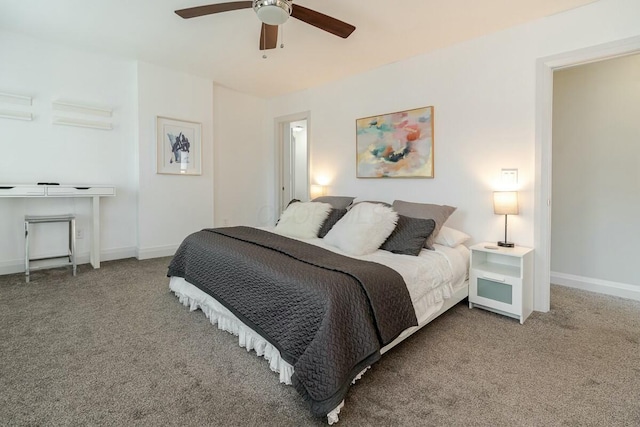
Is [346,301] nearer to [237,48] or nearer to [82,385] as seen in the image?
[82,385]

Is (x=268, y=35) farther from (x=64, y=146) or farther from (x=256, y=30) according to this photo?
(x=64, y=146)

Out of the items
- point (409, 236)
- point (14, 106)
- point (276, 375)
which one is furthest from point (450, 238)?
point (14, 106)

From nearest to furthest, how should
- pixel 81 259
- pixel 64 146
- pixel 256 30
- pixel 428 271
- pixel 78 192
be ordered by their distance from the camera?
pixel 428 271 < pixel 256 30 < pixel 78 192 < pixel 64 146 < pixel 81 259

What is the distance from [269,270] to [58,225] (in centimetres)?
339

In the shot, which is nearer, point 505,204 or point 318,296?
point 318,296

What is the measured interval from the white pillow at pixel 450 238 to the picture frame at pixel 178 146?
11.4 feet

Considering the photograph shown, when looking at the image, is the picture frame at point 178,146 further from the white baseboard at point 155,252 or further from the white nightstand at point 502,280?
the white nightstand at point 502,280

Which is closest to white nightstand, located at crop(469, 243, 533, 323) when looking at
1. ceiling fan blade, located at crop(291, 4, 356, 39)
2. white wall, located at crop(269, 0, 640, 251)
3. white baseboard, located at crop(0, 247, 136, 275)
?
white wall, located at crop(269, 0, 640, 251)

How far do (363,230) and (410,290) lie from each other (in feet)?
2.22

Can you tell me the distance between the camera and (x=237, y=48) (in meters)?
3.35

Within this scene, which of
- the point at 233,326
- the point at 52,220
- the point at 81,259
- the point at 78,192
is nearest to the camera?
the point at 233,326

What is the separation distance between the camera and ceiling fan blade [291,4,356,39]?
85.6 inches

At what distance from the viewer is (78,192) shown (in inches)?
132

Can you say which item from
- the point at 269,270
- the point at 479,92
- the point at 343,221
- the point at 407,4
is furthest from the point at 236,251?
the point at 479,92
